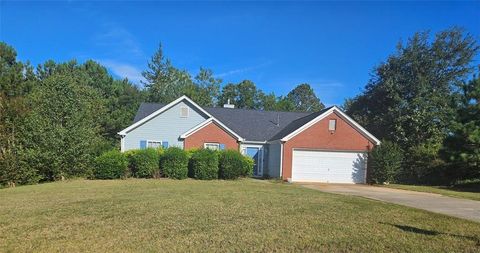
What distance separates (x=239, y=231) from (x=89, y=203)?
5826mm

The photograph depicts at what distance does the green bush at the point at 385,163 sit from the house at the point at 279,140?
36.8 inches

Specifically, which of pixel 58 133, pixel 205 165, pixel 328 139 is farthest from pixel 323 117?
pixel 58 133

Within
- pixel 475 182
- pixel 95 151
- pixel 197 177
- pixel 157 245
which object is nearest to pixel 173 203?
pixel 157 245

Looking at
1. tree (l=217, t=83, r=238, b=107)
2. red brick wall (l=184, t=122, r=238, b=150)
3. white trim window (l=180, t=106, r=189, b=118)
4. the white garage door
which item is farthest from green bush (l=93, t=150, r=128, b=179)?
tree (l=217, t=83, r=238, b=107)

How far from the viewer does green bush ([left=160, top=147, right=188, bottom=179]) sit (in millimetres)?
23297

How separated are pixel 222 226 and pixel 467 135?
18426 mm

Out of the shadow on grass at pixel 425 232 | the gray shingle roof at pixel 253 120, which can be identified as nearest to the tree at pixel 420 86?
the gray shingle roof at pixel 253 120

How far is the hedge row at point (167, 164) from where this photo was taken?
75.2 feet

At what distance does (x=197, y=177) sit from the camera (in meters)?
23.3

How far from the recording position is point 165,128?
1126 inches

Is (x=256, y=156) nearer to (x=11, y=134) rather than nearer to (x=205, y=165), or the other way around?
(x=205, y=165)

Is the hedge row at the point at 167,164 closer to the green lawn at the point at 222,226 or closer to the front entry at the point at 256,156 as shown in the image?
the front entry at the point at 256,156

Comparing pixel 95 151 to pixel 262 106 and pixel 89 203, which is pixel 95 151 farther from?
pixel 262 106

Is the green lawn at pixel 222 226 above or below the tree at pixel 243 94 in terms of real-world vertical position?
below
